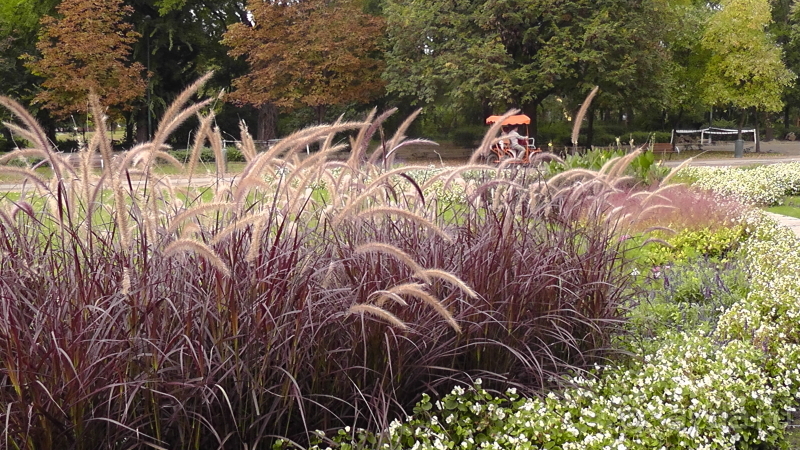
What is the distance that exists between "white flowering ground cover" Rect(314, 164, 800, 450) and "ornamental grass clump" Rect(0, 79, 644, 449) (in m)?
0.12

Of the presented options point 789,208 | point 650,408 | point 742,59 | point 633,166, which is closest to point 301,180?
point 650,408

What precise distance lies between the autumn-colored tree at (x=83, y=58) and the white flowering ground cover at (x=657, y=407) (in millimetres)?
22298

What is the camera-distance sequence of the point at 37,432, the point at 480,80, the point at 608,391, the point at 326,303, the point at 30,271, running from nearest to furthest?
the point at 37,432
the point at 30,271
the point at 326,303
the point at 608,391
the point at 480,80

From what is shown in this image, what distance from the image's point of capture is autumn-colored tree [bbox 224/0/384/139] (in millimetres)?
25922

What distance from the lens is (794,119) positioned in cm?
5631

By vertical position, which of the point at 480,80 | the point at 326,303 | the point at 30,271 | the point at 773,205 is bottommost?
the point at 773,205

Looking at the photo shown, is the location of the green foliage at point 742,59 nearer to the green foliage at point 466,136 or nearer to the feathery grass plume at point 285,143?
the green foliage at point 466,136

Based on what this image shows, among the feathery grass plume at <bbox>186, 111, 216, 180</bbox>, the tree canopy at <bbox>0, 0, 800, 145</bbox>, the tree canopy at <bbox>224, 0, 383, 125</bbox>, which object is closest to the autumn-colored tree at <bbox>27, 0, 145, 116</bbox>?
the tree canopy at <bbox>0, 0, 800, 145</bbox>

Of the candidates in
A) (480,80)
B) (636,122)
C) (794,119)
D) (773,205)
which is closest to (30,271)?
(773,205)

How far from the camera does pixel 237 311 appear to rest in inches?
94.4

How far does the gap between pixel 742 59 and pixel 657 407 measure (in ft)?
96.9

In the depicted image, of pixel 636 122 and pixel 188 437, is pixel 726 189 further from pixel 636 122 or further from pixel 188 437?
pixel 636 122

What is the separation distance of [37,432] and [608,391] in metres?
2.26

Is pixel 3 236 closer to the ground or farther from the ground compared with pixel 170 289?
farther from the ground
